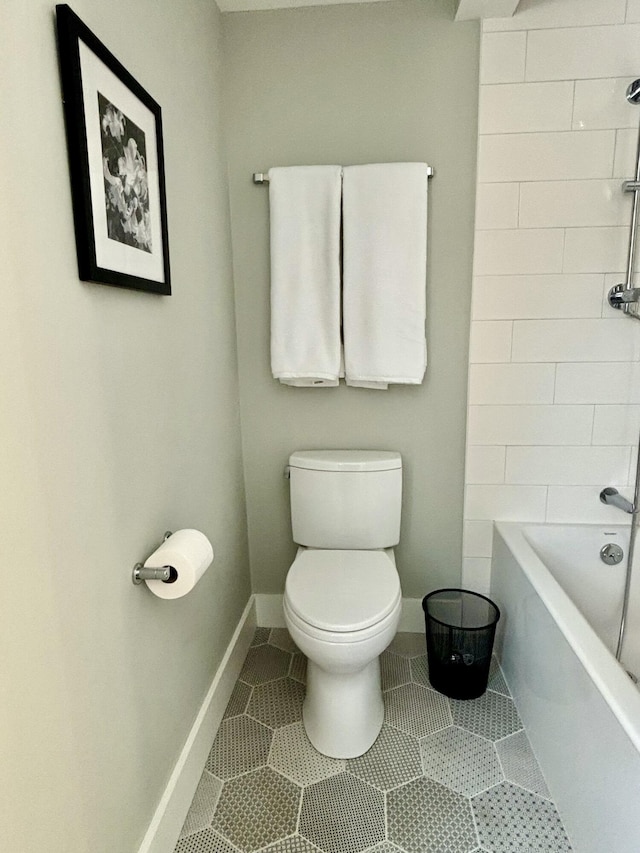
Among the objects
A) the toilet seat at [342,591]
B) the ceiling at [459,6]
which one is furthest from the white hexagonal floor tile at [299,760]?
the ceiling at [459,6]

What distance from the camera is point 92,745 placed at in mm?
955

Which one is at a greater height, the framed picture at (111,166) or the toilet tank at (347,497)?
the framed picture at (111,166)

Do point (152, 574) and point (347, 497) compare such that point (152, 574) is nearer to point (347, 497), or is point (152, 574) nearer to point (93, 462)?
point (93, 462)

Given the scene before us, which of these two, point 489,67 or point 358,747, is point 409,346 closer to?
point 489,67

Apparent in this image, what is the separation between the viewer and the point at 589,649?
1.26 metres

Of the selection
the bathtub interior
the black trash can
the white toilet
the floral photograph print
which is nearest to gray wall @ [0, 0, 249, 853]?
the floral photograph print

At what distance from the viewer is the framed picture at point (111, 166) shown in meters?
0.87

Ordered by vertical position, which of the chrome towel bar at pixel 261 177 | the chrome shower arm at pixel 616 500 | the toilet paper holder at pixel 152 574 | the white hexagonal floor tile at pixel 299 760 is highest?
the chrome towel bar at pixel 261 177

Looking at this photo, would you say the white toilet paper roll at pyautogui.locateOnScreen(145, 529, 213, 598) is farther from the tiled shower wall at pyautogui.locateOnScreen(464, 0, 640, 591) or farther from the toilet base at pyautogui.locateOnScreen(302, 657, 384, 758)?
the tiled shower wall at pyautogui.locateOnScreen(464, 0, 640, 591)

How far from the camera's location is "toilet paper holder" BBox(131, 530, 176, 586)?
1104mm

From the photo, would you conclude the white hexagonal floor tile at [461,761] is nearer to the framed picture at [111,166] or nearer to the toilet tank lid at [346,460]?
the toilet tank lid at [346,460]

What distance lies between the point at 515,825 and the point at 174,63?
213 centimetres

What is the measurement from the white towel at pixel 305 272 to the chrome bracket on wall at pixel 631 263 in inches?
36.5

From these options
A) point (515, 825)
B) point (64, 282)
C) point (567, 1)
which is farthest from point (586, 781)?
point (567, 1)
